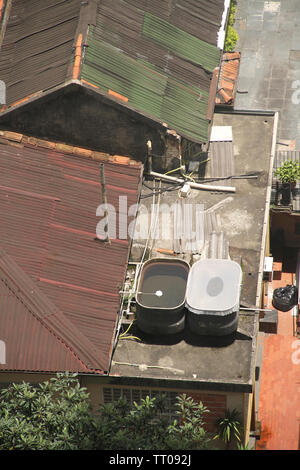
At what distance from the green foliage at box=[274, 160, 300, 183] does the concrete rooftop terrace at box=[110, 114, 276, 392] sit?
4870 millimetres

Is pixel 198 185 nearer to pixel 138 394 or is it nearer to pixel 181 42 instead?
pixel 181 42

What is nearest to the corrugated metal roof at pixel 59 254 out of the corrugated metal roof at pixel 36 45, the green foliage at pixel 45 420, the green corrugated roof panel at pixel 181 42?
the green foliage at pixel 45 420

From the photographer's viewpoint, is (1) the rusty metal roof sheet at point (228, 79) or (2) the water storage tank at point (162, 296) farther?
(1) the rusty metal roof sheet at point (228, 79)

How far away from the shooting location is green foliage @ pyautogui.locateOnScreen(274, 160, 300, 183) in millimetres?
43719

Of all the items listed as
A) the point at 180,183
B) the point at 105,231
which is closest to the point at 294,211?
the point at 180,183

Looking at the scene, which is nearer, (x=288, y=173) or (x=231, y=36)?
(x=288, y=173)

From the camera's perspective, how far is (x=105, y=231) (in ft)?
113

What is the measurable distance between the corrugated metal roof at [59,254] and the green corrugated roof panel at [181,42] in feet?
21.8

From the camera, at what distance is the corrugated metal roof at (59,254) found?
3069cm

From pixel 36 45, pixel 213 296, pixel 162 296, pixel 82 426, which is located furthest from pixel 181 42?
pixel 82 426

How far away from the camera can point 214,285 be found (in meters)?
31.1

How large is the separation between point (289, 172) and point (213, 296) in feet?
49.8

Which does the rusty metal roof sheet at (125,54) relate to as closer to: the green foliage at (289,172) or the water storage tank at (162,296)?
the green foliage at (289,172)

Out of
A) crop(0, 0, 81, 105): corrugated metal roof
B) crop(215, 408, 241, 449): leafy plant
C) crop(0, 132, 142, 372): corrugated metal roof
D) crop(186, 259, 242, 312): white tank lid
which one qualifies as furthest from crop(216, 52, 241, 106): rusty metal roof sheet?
crop(215, 408, 241, 449): leafy plant
